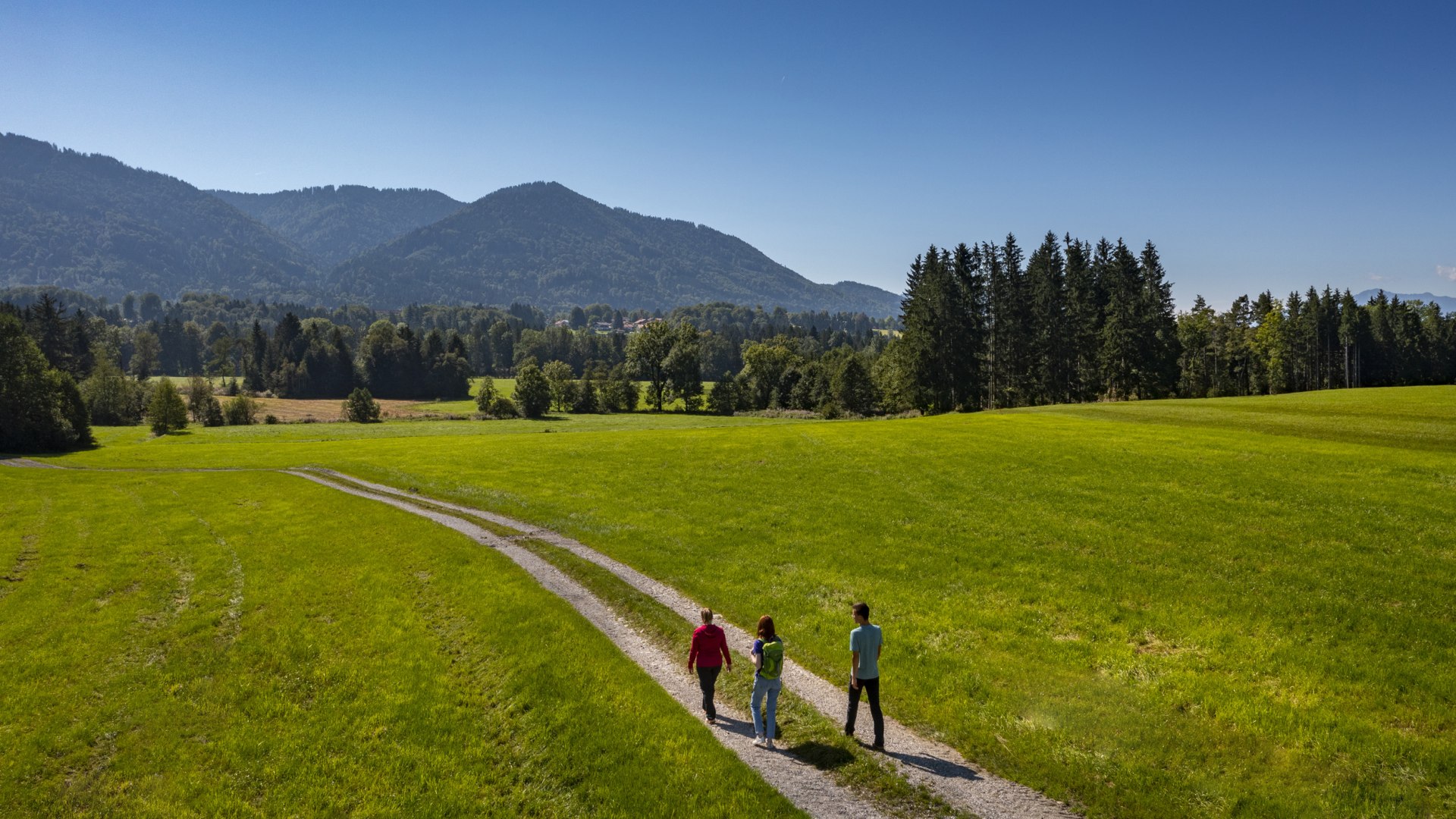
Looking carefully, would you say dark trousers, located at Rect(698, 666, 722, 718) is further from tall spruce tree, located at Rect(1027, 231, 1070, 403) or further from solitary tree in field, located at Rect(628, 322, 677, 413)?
solitary tree in field, located at Rect(628, 322, 677, 413)

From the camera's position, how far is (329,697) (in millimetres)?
17859

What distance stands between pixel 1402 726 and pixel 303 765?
24333 millimetres

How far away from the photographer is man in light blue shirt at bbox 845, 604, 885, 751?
585 inches

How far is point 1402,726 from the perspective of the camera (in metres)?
14.7

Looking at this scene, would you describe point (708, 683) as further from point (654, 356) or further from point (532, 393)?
point (654, 356)

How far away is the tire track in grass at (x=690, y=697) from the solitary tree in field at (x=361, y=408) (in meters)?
112

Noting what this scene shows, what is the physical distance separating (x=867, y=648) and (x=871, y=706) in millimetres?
1303

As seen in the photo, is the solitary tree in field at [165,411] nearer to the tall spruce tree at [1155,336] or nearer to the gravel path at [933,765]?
the gravel path at [933,765]

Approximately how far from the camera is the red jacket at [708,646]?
16031mm

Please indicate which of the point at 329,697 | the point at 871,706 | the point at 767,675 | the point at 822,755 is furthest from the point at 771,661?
the point at 329,697

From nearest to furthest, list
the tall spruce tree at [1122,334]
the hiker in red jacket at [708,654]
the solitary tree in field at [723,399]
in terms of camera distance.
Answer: the hiker in red jacket at [708,654]
the tall spruce tree at [1122,334]
the solitary tree in field at [723,399]

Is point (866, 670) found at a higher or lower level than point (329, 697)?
higher

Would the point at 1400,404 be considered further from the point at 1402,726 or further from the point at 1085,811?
the point at 1085,811

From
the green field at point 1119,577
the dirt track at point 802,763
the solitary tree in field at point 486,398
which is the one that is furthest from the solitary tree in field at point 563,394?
the dirt track at point 802,763
